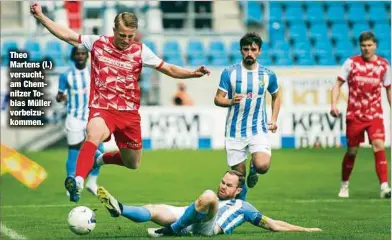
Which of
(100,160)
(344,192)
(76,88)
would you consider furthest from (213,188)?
(100,160)

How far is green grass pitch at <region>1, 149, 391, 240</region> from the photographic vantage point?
10344 mm

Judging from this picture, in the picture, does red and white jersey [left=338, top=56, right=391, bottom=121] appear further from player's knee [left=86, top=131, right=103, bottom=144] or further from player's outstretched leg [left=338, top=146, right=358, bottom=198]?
player's knee [left=86, top=131, right=103, bottom=144]

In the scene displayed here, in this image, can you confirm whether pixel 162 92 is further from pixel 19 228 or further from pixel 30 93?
pixel 19 228

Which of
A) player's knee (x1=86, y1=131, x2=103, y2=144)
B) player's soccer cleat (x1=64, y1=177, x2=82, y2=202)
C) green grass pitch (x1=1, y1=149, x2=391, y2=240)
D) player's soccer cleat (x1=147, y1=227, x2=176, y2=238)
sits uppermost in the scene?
player's knee (x1=86, y1=131, x2=103, y2=144)

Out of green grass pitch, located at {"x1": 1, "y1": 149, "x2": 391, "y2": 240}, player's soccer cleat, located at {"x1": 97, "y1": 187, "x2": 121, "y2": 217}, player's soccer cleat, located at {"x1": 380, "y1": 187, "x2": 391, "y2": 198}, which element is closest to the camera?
player's soccer cleat, located at {"x1": 97, "y1": 187, "x2": 121, "y2": 217}

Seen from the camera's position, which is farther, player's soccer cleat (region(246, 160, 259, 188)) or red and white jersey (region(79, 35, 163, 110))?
player's soccer cleat (region(246, 160, 259, 188))

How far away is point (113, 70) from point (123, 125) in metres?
0.56

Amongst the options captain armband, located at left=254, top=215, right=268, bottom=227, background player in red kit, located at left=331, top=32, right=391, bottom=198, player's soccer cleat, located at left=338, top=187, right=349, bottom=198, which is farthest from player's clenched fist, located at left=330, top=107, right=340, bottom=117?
captain armband, located at left=254, top=215, right=268, bottom=227

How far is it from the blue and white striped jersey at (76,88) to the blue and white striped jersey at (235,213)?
5.70 m

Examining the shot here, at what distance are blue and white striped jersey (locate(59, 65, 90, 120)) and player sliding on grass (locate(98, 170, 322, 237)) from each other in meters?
5.64

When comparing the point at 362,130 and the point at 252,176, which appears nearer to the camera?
the point at 252,176

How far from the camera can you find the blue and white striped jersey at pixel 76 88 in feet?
48.9

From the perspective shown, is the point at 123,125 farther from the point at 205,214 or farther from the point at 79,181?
the point at 205,214

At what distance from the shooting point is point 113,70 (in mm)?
10469
